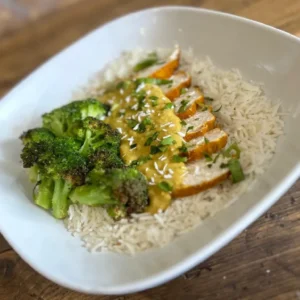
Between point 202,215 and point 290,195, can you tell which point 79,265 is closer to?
point 202,215

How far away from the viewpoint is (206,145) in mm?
2811

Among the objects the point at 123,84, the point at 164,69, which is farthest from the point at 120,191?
the point at 164,69

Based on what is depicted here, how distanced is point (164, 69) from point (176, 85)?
0.29 metres

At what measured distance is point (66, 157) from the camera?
2934 mm

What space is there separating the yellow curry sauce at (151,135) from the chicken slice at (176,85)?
85mm

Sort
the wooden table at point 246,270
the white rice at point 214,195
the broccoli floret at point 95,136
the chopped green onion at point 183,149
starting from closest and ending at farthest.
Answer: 1. the wooden table at point 246,270
2. the white rice at point 214,195
3. the chopped green onion at point 183,149
4. the broccoli floret at point 95,136

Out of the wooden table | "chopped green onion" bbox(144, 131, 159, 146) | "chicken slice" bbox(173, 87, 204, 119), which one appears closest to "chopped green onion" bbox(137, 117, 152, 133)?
"chopped green onion" bbox(144, 131, 159, 146)

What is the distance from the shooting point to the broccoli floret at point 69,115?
11.0 feet

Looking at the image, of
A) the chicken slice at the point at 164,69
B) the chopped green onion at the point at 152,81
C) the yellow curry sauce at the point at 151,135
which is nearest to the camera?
the yellow curry sauce at the point at 151,135

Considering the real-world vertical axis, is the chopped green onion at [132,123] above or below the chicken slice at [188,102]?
above

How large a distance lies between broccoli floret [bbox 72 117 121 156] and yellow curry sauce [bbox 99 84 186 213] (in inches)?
2.8

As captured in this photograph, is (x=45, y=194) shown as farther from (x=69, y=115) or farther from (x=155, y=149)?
(x=155, y=149)

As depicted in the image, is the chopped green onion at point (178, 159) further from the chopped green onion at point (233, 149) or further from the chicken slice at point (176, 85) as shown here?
the chicken slice at point (176, 85)

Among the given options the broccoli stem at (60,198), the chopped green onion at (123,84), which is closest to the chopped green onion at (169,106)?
the chopped green onion at (123,84)
